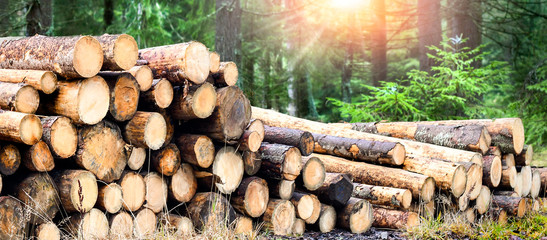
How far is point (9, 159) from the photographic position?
3363mm

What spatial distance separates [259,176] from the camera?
4.89 m

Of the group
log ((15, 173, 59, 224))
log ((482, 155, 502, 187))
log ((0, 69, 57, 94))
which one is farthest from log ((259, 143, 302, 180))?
log ((482, 155, 502, 187))

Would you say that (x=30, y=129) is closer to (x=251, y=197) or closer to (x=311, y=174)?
(x=251, y=197)

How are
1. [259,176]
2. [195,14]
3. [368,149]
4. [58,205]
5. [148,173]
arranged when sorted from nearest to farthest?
1. [58,205]
2. [148,173]
3. [259,176]
4. [368,149]
5. [195,14]

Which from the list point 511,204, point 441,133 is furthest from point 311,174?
point 511,204

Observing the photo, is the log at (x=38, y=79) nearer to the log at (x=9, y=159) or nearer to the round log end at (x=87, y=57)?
the round log end at (x=87, y=57)

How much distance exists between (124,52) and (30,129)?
0.97 m

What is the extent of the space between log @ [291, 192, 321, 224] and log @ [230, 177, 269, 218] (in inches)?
14.6

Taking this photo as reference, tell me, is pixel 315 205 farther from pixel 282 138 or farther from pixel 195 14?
pixel 195 14

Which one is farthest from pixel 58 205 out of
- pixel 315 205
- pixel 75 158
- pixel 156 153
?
pixel 315 205

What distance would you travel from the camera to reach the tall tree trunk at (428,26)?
11.5m

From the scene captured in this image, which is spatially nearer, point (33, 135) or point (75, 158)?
point (33, 135)

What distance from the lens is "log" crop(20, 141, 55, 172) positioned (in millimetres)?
3379

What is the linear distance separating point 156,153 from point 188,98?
624 mm
